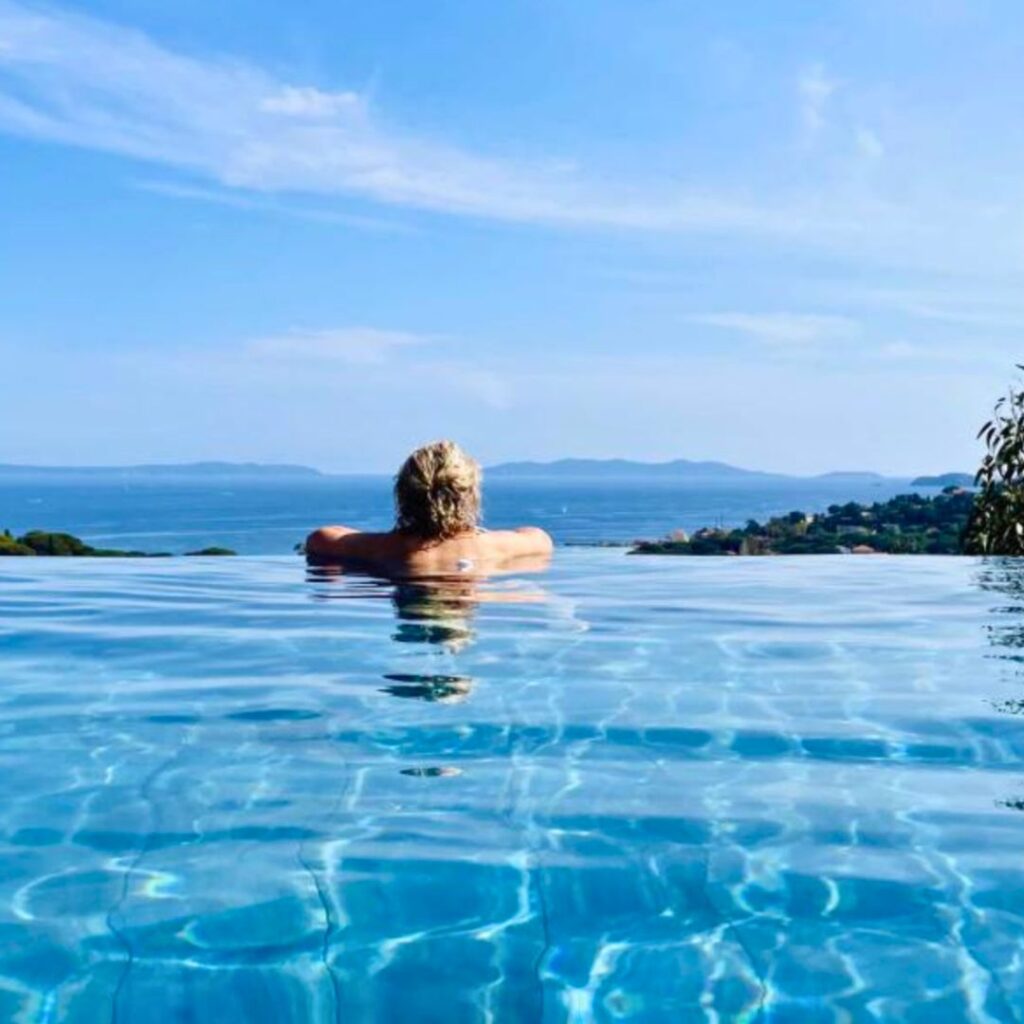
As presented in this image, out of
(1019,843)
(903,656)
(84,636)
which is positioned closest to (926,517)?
(903,656)

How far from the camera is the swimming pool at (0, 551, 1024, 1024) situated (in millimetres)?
2256

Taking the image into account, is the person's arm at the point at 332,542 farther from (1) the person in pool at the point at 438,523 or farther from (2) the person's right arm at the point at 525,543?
(2) the person's right arm at the point at 525,543

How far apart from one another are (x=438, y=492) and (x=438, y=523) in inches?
7.9

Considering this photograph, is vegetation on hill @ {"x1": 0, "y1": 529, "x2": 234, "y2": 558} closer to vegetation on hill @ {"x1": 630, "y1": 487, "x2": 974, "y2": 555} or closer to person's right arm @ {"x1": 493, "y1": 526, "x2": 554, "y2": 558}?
person's right arm @ {"x1": 493, "y1": 526, "x2": 554, "y2": 558}

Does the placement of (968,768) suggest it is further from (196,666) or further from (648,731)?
(196,666)

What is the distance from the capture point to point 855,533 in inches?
573

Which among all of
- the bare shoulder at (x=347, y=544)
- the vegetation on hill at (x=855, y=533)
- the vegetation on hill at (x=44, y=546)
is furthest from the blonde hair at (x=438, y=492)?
the vegetation on hill at (x=44, y=546)

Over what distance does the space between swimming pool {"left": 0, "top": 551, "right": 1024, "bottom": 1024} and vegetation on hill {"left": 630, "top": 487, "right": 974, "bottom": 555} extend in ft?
20.7

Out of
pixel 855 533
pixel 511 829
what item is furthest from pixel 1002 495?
pixel 511 829

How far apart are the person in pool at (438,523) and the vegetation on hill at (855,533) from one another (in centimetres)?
316

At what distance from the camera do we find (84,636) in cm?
589

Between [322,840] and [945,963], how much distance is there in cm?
132

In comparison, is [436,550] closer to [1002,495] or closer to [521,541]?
[521,541]

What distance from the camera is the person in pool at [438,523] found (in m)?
7.65
